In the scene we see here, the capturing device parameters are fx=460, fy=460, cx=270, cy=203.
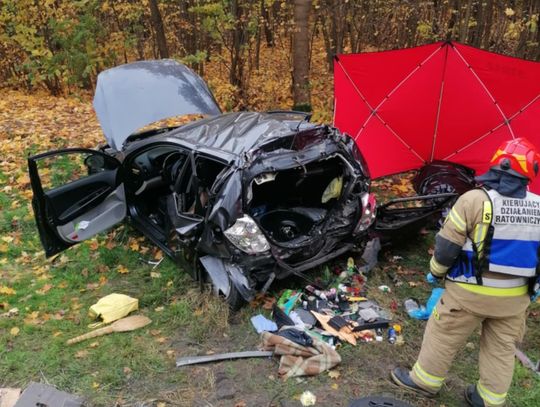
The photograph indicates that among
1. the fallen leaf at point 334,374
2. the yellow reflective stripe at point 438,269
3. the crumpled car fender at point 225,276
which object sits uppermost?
the yellow reflective stripe at point 438,269

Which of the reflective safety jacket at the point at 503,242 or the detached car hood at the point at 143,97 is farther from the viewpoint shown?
the detached car hood at the point at 143,97

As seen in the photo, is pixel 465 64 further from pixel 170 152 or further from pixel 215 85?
pixel 215 85

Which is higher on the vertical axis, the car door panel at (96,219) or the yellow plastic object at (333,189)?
the yellow plastic object at (333,189)

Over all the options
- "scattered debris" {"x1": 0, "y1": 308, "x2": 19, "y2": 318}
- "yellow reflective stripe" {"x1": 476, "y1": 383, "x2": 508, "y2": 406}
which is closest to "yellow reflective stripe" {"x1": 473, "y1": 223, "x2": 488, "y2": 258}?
"yellow reflective stripe" {"x1": 476, "y1": 383, "x2": 508, "y2": 406}

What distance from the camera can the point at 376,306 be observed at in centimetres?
454

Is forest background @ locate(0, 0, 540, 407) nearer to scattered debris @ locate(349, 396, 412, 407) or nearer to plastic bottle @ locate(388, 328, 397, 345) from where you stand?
plastic bottle @ locate(388, 328, 397, 345)

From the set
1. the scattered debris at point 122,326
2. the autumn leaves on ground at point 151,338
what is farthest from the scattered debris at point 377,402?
the scattered debris at point 122,326

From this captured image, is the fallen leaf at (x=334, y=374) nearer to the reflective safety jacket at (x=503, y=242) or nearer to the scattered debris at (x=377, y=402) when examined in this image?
the scattered debris at (x=377, y=402)

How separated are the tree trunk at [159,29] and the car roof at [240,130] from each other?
27.5 ft

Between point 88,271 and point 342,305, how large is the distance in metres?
3.00

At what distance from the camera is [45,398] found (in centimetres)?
348

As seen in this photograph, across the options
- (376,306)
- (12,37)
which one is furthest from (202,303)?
(12,37)

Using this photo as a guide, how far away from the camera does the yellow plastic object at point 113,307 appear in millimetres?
4547

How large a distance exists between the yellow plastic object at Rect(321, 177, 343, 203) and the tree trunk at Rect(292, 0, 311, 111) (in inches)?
172
